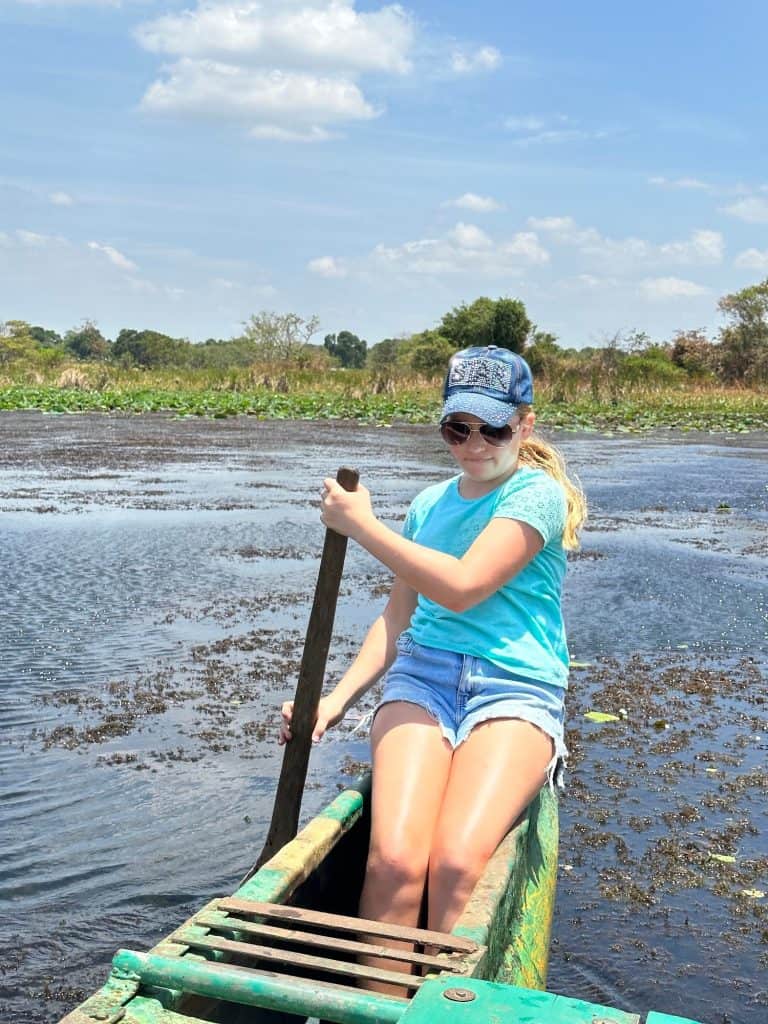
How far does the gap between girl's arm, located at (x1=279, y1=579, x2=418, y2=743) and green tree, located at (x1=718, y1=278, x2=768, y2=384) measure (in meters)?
A: 55.0

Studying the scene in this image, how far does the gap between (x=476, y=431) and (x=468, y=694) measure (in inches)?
26.8

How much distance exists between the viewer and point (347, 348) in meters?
118

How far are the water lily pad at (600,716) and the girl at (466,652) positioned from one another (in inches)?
109

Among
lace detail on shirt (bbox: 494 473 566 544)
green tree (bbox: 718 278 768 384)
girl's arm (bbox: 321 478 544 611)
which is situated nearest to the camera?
girl's arm (bbox: 321 478 544 611)

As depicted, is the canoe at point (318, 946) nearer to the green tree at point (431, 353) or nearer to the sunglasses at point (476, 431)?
the sunglasses at point (476, 431)

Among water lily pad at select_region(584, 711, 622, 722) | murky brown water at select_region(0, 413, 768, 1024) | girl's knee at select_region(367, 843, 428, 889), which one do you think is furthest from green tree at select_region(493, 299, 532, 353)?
girl's knee at select_region(367, 843, 428, 889)

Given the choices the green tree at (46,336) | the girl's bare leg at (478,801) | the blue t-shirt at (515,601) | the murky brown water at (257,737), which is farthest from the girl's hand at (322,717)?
the green tree at (46,336)

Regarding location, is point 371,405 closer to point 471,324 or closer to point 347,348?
point 471,324

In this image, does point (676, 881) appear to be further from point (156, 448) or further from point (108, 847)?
point (156, 448)

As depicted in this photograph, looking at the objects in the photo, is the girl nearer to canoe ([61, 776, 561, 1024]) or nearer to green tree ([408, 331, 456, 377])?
canoe ([61, 776, 561, 1024])

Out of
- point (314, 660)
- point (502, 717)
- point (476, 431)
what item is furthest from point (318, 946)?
point (476, 431)

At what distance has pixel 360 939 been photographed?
3.12m

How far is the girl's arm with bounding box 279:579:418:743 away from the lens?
3.52 meters

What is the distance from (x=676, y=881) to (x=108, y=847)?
6.50ft
